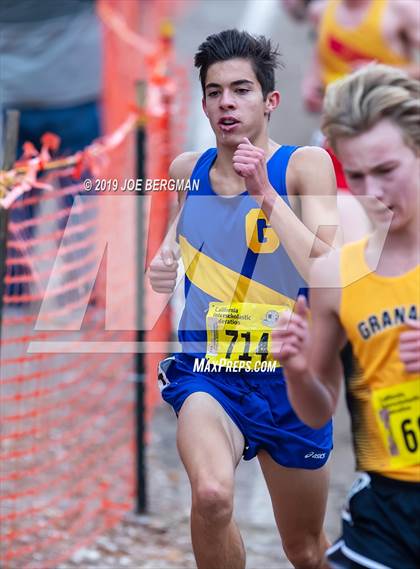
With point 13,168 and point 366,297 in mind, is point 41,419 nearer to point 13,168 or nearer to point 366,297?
point 13,168

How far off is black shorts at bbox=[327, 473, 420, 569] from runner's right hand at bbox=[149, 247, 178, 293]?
143 centimetres

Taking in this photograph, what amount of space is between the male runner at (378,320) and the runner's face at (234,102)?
1.29m

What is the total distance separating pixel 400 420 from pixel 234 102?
1727mm

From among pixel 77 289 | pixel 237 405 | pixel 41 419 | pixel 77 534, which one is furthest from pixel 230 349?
pixel 77 289

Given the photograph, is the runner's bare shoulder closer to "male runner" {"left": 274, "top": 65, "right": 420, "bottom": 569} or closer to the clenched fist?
the clenched fist

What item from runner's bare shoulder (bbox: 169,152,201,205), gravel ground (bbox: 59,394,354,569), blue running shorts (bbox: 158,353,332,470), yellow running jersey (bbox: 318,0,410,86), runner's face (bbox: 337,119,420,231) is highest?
yellow running jersey (bbox: 318,0,410,86)

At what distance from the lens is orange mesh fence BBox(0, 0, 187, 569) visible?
665 centimetres

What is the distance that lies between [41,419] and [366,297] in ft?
16.1

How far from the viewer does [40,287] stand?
29.4 ft

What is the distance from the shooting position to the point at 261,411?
4.89m

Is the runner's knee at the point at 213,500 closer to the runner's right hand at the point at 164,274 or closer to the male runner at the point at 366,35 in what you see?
the runner's right hand at the point at 164,274

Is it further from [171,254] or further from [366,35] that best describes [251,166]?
[366,35]

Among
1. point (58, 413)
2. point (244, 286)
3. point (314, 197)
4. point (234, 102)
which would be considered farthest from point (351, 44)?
point (244, 286)

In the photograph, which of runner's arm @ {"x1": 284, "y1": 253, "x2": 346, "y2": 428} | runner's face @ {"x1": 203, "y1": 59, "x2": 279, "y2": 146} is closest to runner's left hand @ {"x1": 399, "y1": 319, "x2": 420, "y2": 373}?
runner's arm @ {"x1": 284, "y1": 253, "x2": 346, "y2": 428}
